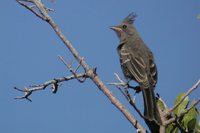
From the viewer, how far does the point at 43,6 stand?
519 cm

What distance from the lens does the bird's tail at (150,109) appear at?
4.69 m

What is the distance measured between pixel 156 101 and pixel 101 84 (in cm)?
118

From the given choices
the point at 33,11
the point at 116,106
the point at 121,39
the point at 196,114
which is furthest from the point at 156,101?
the point at 121,39

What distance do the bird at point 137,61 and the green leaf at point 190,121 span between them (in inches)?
14.8

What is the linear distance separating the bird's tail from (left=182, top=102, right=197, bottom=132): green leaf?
329mm

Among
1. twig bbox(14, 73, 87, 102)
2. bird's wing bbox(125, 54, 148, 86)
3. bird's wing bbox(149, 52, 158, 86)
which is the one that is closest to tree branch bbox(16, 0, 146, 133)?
twig bbox(14, 73, 87, 102)

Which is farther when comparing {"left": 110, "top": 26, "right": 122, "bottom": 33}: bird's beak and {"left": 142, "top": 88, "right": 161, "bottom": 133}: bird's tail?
{"left": 110, "top": 26, "right": 122, "bottom": 33}: bird's beak

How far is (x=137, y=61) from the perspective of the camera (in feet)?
24.7

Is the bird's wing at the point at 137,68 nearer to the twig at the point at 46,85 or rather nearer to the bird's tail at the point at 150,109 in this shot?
the bird's tail at the point at 150,109

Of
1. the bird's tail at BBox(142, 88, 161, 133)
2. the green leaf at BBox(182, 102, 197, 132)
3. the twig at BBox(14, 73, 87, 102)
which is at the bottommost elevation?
the green leaf at BBox(182, 102, 197, 132)

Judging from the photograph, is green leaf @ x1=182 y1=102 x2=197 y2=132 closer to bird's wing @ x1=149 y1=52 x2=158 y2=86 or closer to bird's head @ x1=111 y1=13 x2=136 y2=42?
bird's wing @ x1=149 y1=52 x2=158 y2=86

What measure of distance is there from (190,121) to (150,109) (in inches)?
26.9

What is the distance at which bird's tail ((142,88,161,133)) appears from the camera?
4685 millimetres

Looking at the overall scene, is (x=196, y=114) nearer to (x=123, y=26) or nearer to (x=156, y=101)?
(x=156, y=101)
